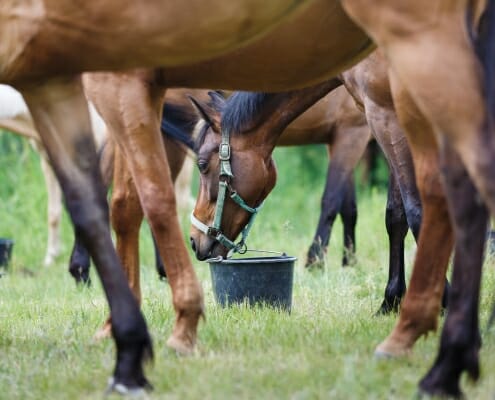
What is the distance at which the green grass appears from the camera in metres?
3.37

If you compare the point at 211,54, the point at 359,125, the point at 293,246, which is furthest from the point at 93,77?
the point at 293,246

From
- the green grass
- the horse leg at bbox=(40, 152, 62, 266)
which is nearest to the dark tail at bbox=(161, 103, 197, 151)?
the green grass

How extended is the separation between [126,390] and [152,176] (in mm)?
1134

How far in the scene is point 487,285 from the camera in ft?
19.3

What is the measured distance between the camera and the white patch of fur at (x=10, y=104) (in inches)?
389

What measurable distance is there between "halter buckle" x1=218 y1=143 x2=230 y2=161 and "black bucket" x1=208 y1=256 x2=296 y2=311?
2.08 ft

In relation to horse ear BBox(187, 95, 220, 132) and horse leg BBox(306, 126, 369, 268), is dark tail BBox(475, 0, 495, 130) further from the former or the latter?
horse leg BBox(306, 126, 369, 268)

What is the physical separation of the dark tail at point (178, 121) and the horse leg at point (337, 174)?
5.03 feet

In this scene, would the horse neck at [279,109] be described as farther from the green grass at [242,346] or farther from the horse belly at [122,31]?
the horse belly at [122,31]

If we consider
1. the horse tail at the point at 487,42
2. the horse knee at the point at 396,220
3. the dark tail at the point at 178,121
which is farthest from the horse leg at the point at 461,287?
the dark tail at the point at 178,121

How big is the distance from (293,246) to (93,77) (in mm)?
5397

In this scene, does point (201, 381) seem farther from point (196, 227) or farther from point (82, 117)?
point (196, 227)

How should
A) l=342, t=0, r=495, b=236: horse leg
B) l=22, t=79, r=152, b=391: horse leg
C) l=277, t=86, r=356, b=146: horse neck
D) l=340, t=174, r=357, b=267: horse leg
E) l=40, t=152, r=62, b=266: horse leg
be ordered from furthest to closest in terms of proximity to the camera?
1. l=40, t=152, r=62, b=266: horse leg
2. l=340, t=174, r=357, b=267: horse leg
3. l=277, t=86, r=356, b=146: horse neck
4. l=22, t=79, r=152, b=391: horse leg
5. l=342, t=0, r=495, b=236: horse leg

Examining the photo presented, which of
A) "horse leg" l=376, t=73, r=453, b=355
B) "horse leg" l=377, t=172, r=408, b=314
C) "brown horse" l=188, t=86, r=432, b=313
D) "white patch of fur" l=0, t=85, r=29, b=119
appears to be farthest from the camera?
"white patch of fur" l=0, t=85, r=29, b=119
